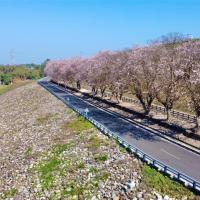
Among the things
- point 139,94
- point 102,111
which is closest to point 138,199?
point 139,94

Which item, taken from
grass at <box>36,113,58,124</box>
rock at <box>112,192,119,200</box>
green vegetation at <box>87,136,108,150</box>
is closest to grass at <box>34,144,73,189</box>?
green vegetation at <box>87,136,108,150</box>

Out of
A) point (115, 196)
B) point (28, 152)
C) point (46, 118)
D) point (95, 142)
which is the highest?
point (95, 142)

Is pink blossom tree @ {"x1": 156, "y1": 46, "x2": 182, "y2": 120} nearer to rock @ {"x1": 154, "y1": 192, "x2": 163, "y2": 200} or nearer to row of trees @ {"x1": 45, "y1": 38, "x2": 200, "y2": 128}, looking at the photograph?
row of trees @ {"x1": 45, "y1": 38, "x2": 200, "y2": 128}

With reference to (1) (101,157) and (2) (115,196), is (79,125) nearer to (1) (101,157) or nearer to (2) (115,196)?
(1) (101,157)

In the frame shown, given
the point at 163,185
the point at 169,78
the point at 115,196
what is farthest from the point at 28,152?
the point at 163,185

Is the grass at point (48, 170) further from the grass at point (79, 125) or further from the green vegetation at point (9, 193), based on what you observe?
the grass at point (79, 125)

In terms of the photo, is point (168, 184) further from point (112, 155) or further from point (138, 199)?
point (112, 155)
